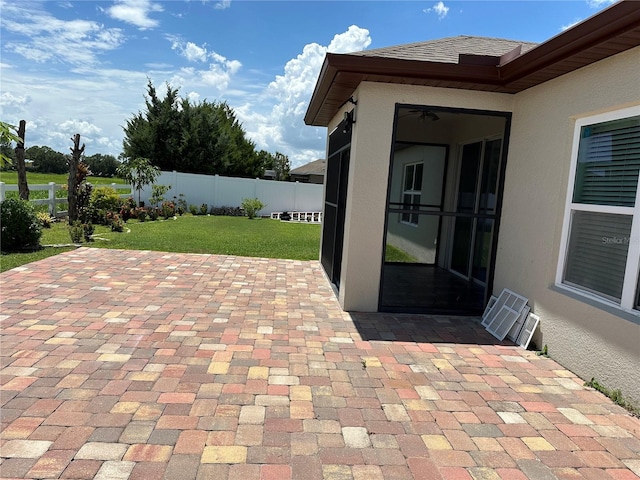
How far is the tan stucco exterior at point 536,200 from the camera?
338cm

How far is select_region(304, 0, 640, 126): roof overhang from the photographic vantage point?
3.04 m

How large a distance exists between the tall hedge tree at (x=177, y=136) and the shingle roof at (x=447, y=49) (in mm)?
23600

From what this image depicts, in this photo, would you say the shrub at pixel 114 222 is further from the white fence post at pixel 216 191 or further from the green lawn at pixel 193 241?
the white fence post at pixel 216 191

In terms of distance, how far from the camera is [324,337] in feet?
14.3

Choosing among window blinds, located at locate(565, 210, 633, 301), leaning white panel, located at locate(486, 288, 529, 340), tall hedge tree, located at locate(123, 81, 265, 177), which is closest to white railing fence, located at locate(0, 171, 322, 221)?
tall hedge tree, located at locate(123, 81, 265, 177)

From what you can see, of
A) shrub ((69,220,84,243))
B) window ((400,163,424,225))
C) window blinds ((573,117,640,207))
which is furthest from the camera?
window ((400,163,424,225))

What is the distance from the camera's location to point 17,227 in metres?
7.84

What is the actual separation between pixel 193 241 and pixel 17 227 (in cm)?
372

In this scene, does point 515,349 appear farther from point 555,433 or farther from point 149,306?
point 149,306

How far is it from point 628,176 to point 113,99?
12910mm

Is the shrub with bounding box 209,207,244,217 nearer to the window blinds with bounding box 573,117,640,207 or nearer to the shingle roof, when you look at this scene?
the shingle roof

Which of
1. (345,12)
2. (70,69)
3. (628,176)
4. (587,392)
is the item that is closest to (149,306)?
(587,392)

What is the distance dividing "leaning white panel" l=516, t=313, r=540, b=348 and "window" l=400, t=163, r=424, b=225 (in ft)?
16.3

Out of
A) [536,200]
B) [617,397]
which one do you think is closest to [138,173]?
[536,200]
